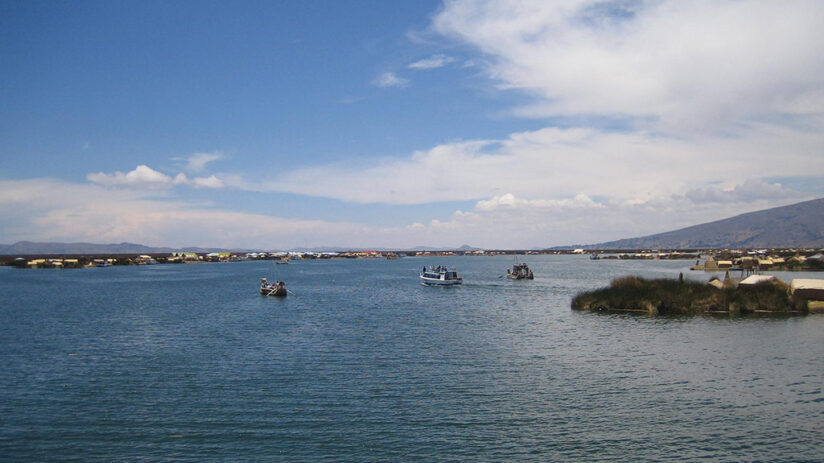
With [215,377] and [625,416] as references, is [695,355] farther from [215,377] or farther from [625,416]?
[215,377]

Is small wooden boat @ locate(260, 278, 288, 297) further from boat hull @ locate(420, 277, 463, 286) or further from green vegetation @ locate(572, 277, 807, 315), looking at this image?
green vegetation @ locate(572, 277, 807, 315)

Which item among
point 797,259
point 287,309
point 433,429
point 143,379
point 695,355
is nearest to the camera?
point 433,429

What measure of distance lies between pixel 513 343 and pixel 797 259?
481 feet

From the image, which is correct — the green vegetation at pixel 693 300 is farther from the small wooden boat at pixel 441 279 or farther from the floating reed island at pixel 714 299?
the small wooden boat at pixel 441 279

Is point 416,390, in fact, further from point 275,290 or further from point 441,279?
point 441,279

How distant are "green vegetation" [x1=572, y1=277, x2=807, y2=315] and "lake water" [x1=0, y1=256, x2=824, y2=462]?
3.77 m

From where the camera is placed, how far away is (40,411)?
23.7 m

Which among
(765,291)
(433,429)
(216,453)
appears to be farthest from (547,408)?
(765,291)

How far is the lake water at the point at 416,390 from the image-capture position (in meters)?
19.8

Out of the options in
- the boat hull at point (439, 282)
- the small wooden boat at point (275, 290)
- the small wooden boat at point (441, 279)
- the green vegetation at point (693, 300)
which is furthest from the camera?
the small wooden boat at point (441, 279)

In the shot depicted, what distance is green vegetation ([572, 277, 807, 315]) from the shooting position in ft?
176

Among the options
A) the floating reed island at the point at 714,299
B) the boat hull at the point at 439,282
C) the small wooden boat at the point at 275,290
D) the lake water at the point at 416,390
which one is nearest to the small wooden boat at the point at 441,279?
the boat hull at the point at 439,282

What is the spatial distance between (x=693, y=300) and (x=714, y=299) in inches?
78.2

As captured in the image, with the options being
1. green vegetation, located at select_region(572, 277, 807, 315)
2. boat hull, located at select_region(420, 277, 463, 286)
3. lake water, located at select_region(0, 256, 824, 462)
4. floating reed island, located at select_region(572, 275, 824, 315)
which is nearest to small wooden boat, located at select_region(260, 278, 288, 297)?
lake water, located at select_region(0, 256, 824, 462)
